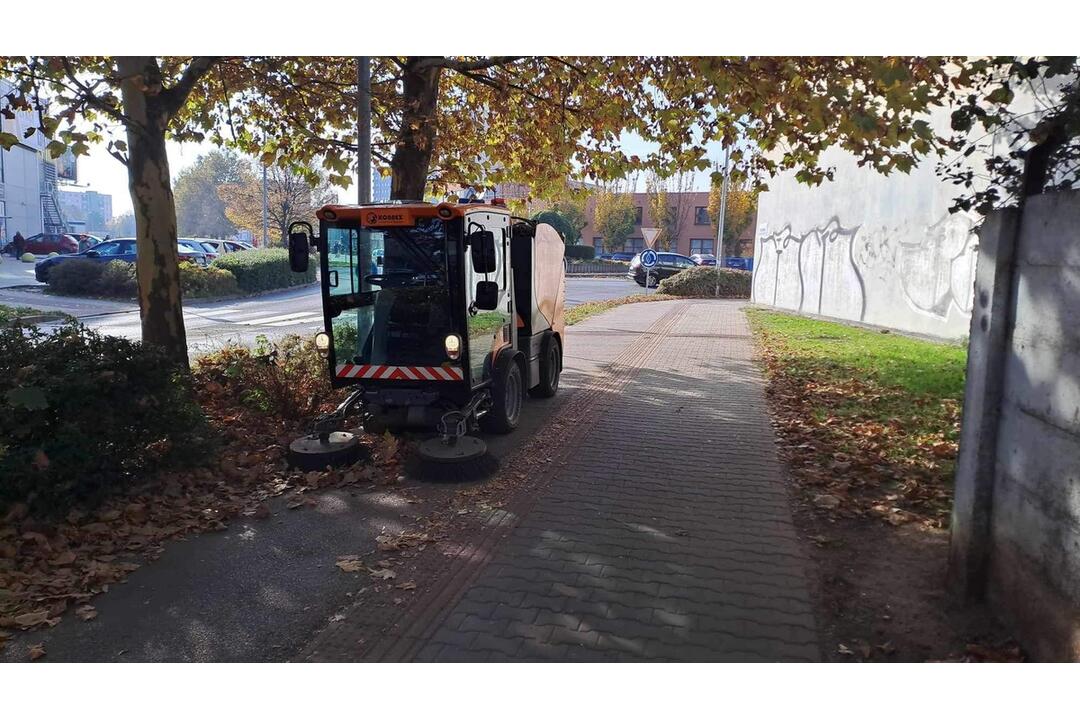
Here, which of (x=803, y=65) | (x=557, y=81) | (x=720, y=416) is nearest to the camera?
(x=803, y=65)

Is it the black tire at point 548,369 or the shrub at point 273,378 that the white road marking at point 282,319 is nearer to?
the shrub at point 273,378

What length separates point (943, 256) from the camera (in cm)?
1445

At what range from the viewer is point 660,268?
38719 mm

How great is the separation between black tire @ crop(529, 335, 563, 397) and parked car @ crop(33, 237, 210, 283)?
19.7m

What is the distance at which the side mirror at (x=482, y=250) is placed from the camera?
6.66 meters

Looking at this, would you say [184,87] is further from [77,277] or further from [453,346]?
[77,277]

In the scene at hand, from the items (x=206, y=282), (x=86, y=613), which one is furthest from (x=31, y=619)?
(x=206, y=282)

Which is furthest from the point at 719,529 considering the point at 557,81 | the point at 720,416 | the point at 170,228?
the point at 557,81

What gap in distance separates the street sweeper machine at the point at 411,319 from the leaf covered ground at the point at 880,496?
298 centimetres

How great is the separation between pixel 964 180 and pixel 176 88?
752 cm

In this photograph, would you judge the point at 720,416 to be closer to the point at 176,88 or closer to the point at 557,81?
the point at 557,81

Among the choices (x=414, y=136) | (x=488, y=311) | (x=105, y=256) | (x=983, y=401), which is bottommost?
(x=983, y=401)

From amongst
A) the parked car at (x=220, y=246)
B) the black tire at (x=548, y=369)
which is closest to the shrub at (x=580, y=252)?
the parked car at (x=220, y=246)

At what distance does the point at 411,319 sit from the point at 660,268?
32897 millimetres
